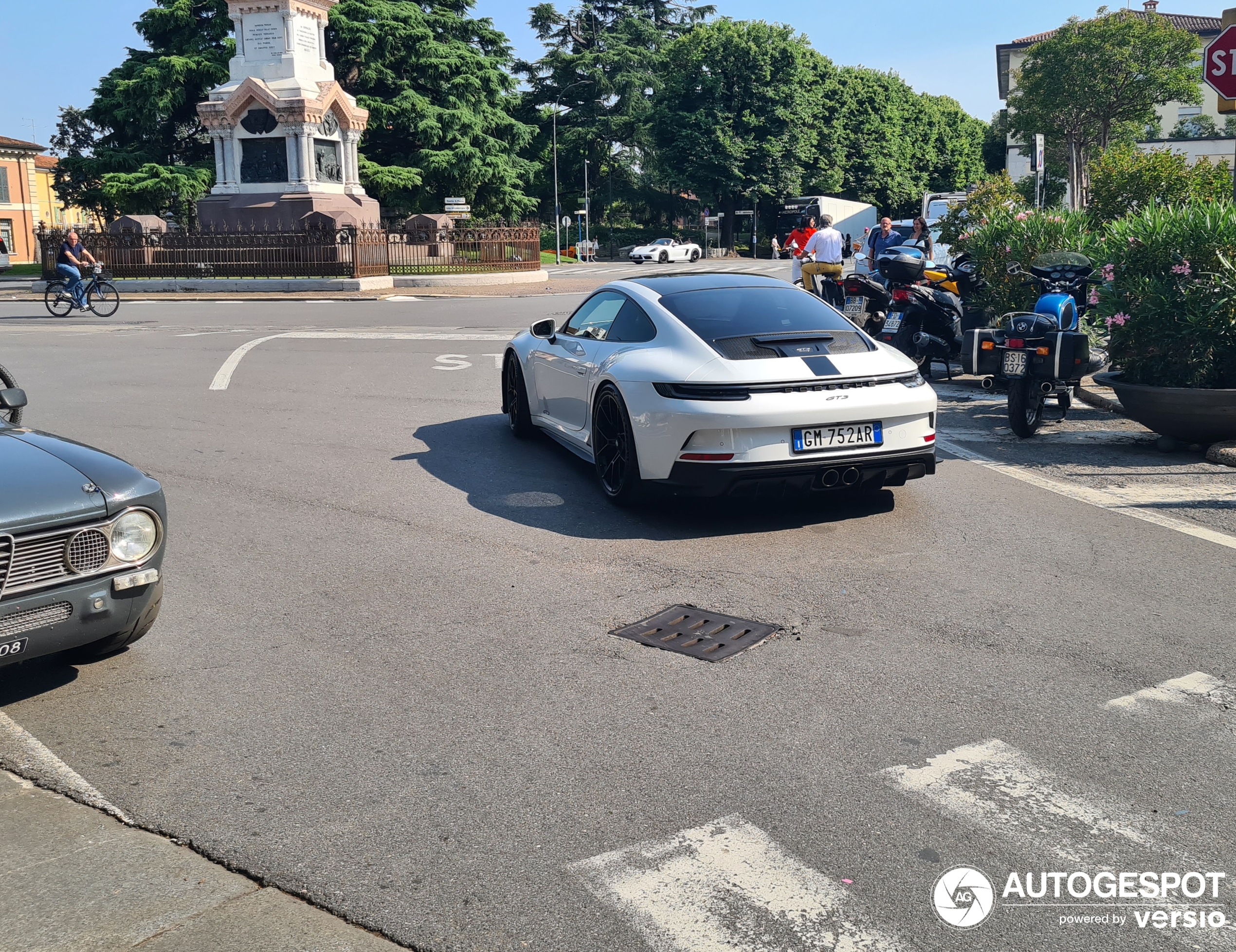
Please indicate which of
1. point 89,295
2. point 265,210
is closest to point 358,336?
point 89,295

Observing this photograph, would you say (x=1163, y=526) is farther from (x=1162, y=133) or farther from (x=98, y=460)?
(x=1162, y=133)

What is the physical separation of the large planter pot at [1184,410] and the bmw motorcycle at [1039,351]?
1.63 feet

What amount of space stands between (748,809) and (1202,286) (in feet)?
23.4

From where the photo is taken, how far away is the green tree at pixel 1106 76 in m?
54.6

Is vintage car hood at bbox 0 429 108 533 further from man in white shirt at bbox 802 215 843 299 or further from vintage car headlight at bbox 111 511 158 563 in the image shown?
man in white shirt at bbox 802 215 843 299

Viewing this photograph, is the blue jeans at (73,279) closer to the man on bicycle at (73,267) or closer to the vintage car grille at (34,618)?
the man on bicycle at (73,267)

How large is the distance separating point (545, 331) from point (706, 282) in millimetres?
1423

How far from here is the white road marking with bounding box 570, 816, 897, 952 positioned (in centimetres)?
288

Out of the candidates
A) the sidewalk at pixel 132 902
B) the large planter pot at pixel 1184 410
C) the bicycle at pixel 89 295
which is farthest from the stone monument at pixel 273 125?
the sidewalk at pixel 132 902

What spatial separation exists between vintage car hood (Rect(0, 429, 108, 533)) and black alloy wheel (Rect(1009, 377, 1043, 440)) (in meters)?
7.53

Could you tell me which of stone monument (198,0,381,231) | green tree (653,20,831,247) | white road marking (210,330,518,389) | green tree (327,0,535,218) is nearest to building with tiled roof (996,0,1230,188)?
green tree (653,20,831,247)

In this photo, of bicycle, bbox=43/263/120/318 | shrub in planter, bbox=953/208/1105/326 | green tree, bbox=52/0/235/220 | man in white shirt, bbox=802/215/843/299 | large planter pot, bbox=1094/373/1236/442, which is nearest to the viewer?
large planter pot, bbox=1094/373/1236/442

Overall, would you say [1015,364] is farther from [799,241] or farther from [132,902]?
[799,241]

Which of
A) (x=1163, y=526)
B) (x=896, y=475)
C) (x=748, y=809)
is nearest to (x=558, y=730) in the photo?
(x=748, y=809)
